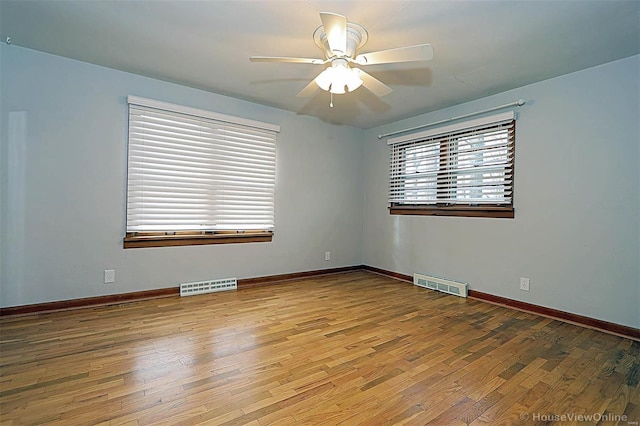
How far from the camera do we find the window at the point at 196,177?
3322 millimetres

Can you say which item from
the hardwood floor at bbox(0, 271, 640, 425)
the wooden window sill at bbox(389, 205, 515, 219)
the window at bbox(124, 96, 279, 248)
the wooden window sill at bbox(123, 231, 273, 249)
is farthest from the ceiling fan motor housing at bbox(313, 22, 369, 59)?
the wooden window sill at bbox(123, 231, 273, 249)

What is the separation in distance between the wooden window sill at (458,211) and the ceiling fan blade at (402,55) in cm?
218

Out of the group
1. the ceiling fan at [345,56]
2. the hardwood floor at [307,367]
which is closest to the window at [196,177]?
the hardwood floor at [307,367]

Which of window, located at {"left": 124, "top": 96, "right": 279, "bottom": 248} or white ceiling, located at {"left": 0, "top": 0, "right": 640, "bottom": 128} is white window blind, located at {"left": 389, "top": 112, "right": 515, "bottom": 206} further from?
window, located at {"left": 124, "top": 96, "right": 279, "bottom": 248}

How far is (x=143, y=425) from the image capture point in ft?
4.83

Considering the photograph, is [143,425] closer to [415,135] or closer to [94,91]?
[94,91]

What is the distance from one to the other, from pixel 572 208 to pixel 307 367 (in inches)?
113

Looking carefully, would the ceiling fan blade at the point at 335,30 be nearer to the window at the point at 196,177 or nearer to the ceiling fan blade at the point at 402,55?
the ceiling fan blade at the point at 402,55

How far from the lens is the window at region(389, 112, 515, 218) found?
136 inches

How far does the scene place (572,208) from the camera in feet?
9.72

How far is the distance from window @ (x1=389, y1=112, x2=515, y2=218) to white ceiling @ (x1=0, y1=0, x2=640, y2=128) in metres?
0.57

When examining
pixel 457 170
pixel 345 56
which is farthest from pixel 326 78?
pixel 457 170

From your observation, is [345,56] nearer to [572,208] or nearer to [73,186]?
[572,208]

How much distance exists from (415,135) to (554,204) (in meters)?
1.91
